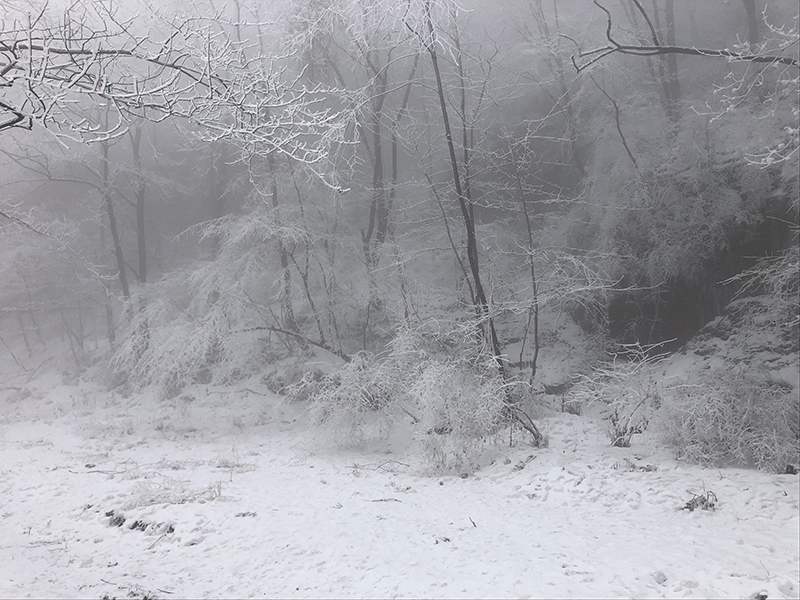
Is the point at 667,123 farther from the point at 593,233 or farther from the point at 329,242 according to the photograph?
the point at 329,242

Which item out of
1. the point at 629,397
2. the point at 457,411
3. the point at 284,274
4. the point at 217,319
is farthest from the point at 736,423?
the point at 217,319

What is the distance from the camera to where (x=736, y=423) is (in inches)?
220

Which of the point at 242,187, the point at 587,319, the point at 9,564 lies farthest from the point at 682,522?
the point at 242,187

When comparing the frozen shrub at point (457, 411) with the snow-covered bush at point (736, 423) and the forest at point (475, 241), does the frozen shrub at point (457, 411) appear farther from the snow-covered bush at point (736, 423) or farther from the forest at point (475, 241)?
the snow-covered bush at point (736, 423)

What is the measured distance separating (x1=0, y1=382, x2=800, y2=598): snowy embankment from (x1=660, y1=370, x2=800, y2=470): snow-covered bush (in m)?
0.27

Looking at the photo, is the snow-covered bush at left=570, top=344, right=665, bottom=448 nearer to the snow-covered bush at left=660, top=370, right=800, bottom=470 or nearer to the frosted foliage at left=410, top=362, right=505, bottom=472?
the snow-covered bush at left=660, top=370, right=800, bottom=470

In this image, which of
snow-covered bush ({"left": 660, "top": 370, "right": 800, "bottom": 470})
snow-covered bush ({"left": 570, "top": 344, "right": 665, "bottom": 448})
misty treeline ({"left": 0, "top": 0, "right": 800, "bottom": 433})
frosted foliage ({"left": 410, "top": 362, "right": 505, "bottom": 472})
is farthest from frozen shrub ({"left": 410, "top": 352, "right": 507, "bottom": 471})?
snow-covered bush ({"left": 660, "top": 370, "right": 800, "bottom": 470})

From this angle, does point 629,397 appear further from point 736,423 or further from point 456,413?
point 456,413

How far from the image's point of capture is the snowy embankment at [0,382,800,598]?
354 cm

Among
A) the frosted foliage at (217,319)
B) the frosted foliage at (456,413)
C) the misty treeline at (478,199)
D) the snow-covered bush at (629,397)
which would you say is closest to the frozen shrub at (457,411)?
the frosted foliage at (456,413)

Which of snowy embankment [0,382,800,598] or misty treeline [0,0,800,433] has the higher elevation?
misty treeline [0,0,800,433]

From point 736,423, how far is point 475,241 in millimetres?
4483

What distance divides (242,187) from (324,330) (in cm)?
637

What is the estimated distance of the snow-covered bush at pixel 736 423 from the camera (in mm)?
5281
